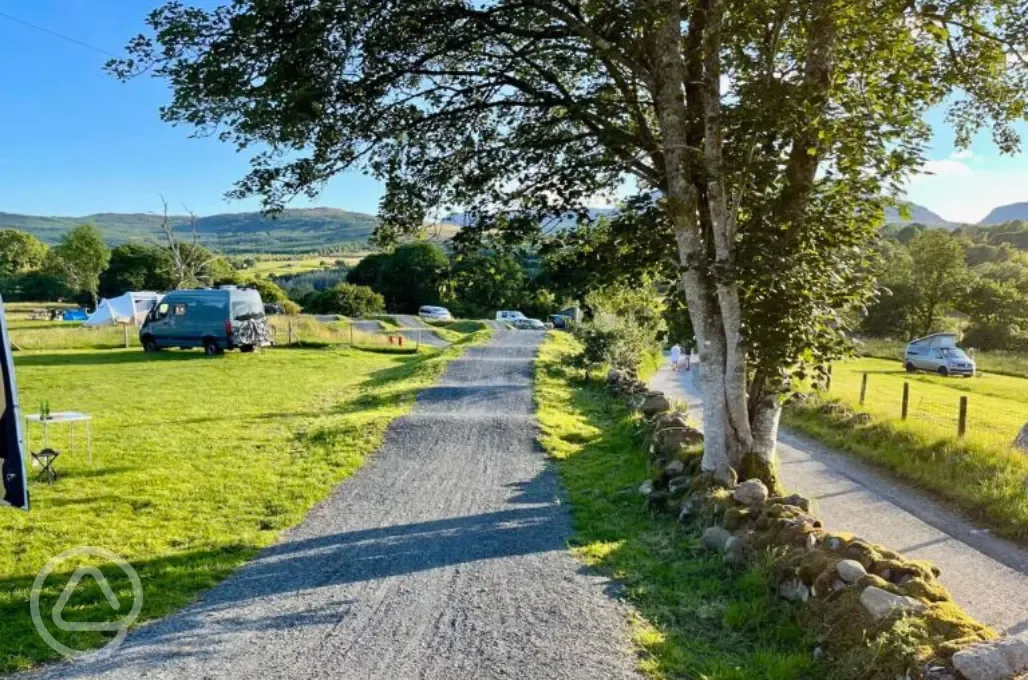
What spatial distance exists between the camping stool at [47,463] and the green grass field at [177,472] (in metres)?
0.16

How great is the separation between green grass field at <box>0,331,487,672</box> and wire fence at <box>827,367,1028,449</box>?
9918mm

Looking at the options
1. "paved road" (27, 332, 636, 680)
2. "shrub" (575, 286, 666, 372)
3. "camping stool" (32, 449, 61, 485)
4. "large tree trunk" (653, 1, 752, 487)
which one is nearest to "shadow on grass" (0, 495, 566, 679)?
"paved road" (27, 332, 636, 680)

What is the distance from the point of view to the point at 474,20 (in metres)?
7.92

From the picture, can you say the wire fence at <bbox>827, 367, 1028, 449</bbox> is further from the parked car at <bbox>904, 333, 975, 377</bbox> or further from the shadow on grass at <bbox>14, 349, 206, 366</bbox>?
the shadow on grass at <bbox>14, 349, 206, 366</bbox>

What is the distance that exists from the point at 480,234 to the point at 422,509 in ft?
11.0

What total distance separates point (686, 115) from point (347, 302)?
2246 inches

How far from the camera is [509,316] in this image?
5803cm

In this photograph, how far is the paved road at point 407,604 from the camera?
14.3ft

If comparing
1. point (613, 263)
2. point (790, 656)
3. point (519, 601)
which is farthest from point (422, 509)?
point (790, 656)

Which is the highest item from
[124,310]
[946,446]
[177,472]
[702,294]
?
[702,294]

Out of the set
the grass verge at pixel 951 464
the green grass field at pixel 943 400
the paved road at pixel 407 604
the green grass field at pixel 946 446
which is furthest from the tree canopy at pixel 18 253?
the grass verge at pixel 951 464

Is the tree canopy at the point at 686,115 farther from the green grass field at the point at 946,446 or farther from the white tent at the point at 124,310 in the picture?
the white tent at the point at 124,310

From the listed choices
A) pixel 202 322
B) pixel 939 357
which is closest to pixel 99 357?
pixel 202 322

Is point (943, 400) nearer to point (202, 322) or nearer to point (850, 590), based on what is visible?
point (850, 590)
